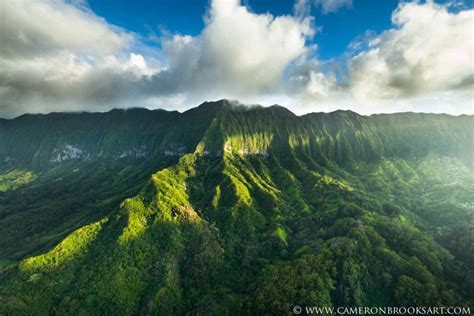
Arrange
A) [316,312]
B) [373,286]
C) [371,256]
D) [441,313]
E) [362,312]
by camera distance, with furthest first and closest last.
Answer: [371,256] < [373,286] < [362,312] < [316,312] < [441,313]

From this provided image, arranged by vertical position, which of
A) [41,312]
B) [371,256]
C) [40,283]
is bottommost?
[41,312]

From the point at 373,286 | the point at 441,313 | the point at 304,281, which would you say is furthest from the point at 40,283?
the point at 441,313

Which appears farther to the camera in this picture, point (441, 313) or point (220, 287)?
point (220, 287)

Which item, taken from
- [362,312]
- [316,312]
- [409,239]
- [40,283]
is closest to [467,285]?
[409,239]

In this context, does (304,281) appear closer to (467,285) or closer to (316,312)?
(316,312)

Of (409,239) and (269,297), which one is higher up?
(409,239)

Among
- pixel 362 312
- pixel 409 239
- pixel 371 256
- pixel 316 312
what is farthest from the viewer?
pixel 409 239
